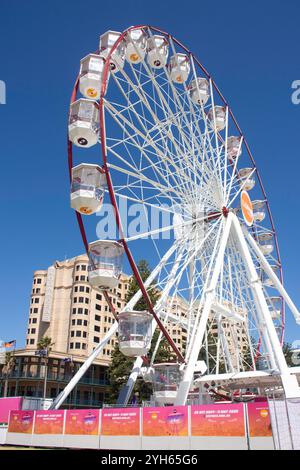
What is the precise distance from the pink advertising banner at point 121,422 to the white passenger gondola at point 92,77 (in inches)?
587

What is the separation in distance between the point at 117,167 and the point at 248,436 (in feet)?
43.4

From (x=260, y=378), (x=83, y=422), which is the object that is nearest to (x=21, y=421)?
(x=83, y=422)

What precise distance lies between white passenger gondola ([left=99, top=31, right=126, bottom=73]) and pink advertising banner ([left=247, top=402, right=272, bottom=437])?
1789cm

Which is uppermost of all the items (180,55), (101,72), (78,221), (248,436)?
(180,55)

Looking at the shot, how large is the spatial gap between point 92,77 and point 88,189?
19.9ft

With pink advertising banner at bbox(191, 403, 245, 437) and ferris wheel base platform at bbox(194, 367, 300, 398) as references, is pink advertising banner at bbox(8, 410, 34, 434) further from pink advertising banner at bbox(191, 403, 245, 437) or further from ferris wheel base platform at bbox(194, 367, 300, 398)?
ferris wheel base platform at bbox(194, 367, 300, 398)

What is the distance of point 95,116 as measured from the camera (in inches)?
855

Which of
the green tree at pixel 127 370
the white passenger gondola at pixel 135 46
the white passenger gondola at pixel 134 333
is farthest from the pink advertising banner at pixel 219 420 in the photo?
the green tree at pixel 127 370

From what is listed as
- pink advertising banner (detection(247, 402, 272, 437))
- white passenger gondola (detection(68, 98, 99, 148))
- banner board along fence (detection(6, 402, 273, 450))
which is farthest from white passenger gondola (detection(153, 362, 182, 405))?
white passenger gondola (detection(68, 98, 99, 148))

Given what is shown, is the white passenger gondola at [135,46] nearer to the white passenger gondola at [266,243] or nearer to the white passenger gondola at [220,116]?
the white passenger gondola at [220,116]

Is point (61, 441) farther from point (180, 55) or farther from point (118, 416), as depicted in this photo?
point (180, 55)

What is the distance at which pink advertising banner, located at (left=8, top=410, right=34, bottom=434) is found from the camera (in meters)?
19.1

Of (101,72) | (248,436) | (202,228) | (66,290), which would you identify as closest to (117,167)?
(101,72)
